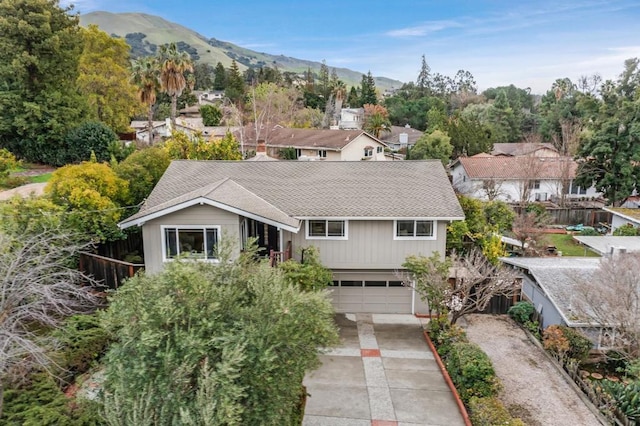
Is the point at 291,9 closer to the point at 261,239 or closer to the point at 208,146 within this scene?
the point at 208,146

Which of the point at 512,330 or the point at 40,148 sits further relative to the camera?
the point at 40,148

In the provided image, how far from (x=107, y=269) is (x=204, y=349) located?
1245cm

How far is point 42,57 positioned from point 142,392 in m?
35.1

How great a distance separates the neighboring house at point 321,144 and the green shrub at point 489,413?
3926 centimetres

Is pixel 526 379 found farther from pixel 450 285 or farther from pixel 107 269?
pixel 107 269

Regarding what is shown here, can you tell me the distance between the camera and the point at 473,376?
45.9ft

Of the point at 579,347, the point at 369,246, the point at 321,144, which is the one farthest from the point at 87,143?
the point at 579,347

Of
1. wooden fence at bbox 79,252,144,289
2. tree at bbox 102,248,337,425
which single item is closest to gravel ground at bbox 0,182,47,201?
wooden fence at bbox 79,252,144,289

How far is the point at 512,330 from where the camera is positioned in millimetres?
19094

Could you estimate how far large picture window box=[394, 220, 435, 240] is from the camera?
63.6 ft

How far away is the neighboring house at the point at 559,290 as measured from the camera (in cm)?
1695

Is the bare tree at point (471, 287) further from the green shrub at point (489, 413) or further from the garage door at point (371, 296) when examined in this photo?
the green shrub at point (489, 413)

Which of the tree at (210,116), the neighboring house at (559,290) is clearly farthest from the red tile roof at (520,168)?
the tree at (210,116)

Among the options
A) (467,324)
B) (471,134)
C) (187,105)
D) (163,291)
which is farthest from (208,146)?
(187,105)
